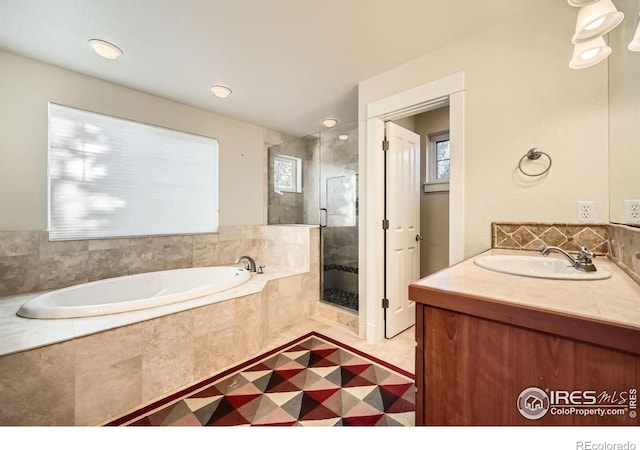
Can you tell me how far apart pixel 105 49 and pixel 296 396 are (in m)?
2.74

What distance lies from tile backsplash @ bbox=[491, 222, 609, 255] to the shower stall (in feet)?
4.95

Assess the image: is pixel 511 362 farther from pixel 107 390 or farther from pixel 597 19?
pixel 107 390

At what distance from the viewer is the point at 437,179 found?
2.95 m

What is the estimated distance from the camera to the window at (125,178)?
6.86 ft

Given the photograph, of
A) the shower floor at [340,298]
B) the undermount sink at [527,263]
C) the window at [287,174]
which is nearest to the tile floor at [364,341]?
the shower floor at [340,298]

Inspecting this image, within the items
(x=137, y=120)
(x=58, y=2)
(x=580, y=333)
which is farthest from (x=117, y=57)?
(x=580, y=333)

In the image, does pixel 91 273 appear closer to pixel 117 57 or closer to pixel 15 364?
pixel 15 364

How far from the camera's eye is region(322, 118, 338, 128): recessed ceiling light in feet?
10.6

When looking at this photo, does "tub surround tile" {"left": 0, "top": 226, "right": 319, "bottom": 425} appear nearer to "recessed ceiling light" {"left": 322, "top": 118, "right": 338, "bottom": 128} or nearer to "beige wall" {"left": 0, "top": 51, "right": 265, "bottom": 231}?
"beige wall" {"left": 0, "top": 51, "right": 265, "bottom": 231}

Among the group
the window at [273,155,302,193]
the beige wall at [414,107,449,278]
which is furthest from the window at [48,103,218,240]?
the beige wall at [414,107,449,278]

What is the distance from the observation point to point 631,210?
1.06m

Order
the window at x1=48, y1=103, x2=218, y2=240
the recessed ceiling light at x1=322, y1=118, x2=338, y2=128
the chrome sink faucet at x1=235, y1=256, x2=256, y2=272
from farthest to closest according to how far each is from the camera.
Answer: the recessed ceiling light at x1=322, y1=118, x2=338, y2=128
the chrome sink faucet at x1=235, y1=256, x2=256, y2=272
the window at x1=48, y1=103, x2=218, y2=240

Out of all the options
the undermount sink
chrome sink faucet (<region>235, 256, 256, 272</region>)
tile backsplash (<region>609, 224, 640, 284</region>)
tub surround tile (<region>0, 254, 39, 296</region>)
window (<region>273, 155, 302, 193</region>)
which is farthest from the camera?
window (<region>273, 155, 302, 193</region>)

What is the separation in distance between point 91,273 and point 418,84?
3.20 meters
